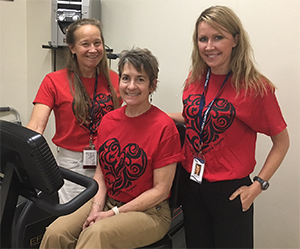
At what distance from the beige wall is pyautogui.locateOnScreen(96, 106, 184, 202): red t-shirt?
829mm

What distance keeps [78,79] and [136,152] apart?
69 cm

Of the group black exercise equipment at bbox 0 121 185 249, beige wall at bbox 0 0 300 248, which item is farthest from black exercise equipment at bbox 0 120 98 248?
beige wall at bbox 0 0 300 248

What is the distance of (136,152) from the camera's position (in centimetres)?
152

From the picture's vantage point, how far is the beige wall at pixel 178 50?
1832mm

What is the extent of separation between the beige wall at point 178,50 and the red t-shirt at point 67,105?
2.49 ft

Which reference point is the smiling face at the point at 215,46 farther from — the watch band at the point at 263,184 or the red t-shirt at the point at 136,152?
the watch band at the point at 263,184

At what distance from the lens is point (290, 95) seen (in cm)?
183

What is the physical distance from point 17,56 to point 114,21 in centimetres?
116

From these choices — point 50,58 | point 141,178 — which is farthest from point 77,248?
point 50,58

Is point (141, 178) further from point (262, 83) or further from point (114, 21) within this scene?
point (114, 21)

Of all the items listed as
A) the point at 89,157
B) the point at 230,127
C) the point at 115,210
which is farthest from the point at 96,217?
the point at 230,127

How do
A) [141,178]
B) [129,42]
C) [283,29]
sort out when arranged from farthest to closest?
[129,42] < [283,29] < [141,178]

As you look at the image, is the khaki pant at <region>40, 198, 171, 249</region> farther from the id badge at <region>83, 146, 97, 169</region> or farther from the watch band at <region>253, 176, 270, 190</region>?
the watch band at <region>253, 176, 270, 190</region>

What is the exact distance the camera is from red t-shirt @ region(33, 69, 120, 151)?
180 cm
